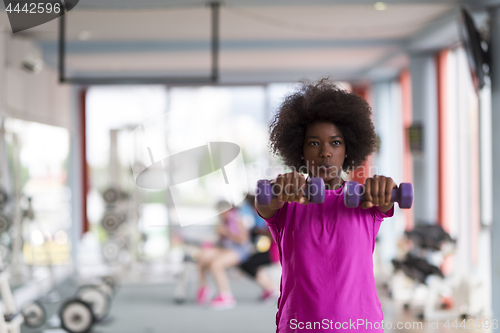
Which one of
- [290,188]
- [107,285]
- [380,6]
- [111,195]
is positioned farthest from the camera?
[111,195]

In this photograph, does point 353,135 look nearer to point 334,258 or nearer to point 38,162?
point 334,258

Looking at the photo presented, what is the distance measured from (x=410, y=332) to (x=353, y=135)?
2.74 metres

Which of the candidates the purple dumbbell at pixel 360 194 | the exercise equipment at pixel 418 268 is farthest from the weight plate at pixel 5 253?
the purple dumbbell at pixel 360 194

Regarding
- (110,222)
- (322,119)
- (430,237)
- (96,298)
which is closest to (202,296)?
(96,298)

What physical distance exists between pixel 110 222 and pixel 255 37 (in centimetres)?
266

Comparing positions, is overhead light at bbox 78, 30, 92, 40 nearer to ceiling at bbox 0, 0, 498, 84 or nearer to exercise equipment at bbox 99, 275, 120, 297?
ceiling at bbox 0, 0, 498, 84

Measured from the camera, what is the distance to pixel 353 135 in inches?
52.2

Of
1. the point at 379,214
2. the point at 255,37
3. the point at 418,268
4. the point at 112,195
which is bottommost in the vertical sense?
the point at 418,268

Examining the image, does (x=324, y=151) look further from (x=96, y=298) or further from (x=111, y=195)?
(x=111, y=195)

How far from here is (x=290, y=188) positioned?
99cm

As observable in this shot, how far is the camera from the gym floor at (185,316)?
3.67 m

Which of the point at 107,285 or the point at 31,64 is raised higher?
the point at 31,64

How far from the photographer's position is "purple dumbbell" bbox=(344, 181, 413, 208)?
1000 mm

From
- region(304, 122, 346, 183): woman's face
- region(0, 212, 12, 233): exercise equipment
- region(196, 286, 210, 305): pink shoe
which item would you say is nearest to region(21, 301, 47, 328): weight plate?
region(0, 212, 12, 233): exercise equipment
